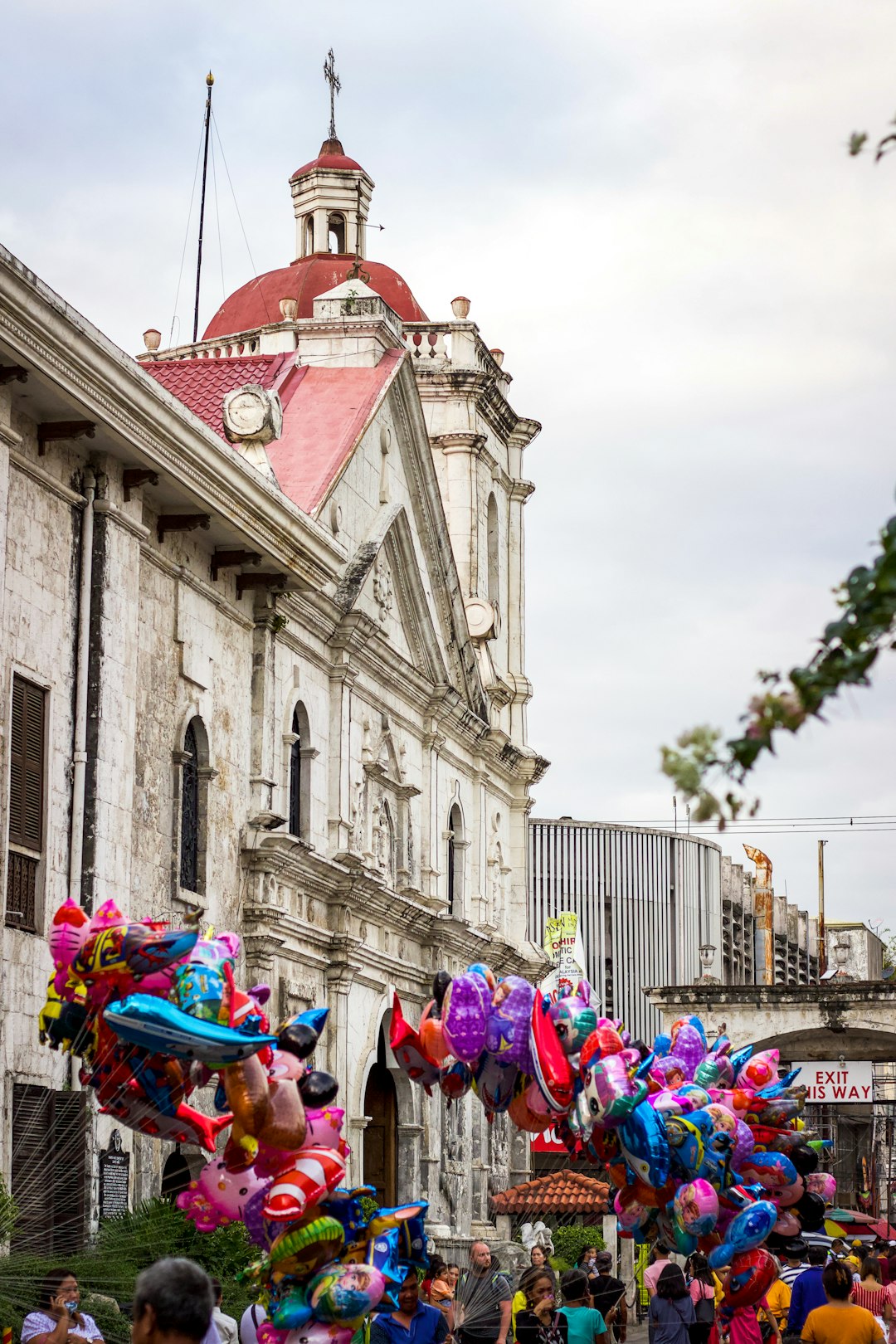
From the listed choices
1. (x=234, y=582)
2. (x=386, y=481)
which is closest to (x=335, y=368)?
(x=386, y=481)

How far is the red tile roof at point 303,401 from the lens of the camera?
27484 millimetres

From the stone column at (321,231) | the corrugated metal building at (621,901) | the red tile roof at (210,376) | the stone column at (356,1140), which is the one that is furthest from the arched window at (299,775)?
the corrugated metal building at (621,901)

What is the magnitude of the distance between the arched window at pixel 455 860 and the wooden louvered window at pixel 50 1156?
49.7ft

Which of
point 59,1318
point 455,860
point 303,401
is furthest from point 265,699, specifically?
point 59,1318

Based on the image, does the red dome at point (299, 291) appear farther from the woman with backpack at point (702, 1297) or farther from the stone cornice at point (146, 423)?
the woman with backpack at point (702, 1297)

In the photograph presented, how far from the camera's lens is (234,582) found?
2388cm

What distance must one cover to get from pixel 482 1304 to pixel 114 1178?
6281 millimetres

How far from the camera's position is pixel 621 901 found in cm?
6712

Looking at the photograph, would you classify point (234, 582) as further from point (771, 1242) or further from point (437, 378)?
point (437, 378)

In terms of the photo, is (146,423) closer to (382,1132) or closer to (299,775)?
(299,775)

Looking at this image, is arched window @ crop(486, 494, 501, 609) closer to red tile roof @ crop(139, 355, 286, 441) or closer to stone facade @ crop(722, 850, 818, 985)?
red tile roof @ crop(139, 355, 286, 441)

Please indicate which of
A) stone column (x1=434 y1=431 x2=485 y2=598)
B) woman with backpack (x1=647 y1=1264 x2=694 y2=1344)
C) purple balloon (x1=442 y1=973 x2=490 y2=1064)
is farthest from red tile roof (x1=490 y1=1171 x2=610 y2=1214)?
purple balloon (x1=442 y1=973 x2=490 y2=1064)

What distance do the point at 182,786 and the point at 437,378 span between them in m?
15.6

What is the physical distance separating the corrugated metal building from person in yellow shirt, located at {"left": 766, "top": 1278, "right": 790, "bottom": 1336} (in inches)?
1857
